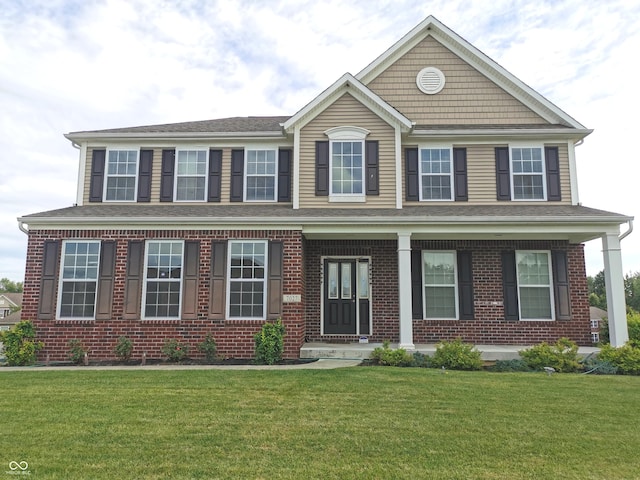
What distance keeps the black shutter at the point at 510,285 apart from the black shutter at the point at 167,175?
31.0 feet

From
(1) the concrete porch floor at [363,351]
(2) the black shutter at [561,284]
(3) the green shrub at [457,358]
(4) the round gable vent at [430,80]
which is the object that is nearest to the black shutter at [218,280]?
(1) the concrete porch floor at [363,351]

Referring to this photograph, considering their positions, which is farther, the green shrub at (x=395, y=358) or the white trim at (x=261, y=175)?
the white trim at (x=261, y=175)

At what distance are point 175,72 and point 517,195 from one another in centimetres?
1408

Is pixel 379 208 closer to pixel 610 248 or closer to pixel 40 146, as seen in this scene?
pixel 610 248

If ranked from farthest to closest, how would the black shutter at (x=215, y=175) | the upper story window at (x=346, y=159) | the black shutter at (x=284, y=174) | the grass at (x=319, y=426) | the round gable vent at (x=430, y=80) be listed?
the round gable vent at (x=430, y=80)
the black shutter at (x=215, y=175)
the black shutter at (x=284, y=174)
the upper story window at (x=346, y=159)
the grass at (x=319, y=426)

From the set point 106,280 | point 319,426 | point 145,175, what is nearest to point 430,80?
point 145,175

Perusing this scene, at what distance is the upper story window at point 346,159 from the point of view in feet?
37.1

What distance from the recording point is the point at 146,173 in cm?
1202

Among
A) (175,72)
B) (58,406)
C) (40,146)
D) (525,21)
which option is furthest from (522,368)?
(40,146)

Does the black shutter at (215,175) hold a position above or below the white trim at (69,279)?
above

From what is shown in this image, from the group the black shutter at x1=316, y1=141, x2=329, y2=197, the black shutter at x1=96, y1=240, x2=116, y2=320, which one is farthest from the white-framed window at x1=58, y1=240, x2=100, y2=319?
the black shutter at x1=316, y1=141, x2=329, y2=197

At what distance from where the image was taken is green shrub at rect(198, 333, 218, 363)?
31.9 ft

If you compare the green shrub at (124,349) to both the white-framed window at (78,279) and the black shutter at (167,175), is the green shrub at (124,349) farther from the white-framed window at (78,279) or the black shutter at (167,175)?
the black shutter at (167,175)

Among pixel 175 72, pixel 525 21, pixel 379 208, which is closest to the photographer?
pixel 379 208
